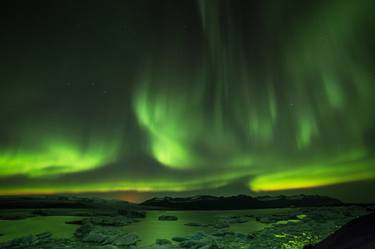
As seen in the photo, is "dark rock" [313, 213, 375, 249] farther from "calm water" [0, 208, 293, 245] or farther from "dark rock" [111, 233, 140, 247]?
"calm water" [0, 208, 293, 245]

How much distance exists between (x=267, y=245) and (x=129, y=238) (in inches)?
318

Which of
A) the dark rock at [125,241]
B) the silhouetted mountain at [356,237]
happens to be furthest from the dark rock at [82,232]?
the silhouetted mountain at [356,237]

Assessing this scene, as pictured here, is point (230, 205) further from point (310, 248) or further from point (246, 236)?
point (310, 248)

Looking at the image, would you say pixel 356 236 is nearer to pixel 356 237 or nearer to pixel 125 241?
pixel 356 237

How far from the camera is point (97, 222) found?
112 ft

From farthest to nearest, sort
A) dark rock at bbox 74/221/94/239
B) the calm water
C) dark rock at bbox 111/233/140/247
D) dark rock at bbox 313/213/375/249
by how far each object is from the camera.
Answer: the calm water < dark rock at bbox 74/221/94/239 < dark rock at bbox 111/233/140/247 < dark rock at bbox 313/213/375/249

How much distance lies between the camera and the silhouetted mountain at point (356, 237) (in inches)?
275

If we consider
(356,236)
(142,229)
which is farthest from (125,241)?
(142,229)

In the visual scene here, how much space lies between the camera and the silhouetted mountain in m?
6.97

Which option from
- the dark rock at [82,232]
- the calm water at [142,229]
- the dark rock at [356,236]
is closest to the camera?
the dark rock at [356,236]

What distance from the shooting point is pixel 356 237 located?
7.67m

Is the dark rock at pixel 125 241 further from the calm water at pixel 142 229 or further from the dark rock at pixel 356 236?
the dark rock at pixel 356 236

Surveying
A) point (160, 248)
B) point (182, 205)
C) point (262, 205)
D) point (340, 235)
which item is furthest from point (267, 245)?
point (262, 205)

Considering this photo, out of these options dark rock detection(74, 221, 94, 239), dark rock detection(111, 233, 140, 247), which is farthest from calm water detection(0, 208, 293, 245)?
dark rock detection(111, 233, 140, 247)
